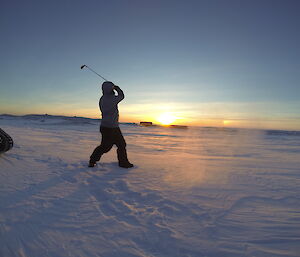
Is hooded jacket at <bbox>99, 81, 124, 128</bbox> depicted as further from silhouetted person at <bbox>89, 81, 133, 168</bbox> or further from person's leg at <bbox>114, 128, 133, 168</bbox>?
person's leg at <bbox>114, 128, 133, 168</bbox>

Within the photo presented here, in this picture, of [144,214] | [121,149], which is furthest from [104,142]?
[144,214]

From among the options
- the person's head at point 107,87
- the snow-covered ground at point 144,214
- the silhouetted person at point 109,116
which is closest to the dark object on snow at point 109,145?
the silhouetted person at point 109,116

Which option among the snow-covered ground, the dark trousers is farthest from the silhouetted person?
the snow-covered ground

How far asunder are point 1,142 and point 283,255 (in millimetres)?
5497

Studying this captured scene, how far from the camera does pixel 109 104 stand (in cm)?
425

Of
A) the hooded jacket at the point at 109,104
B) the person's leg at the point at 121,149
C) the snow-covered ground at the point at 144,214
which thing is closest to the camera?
the snow-covered ground at the point at 144,214

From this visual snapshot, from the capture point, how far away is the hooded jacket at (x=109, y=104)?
425cm

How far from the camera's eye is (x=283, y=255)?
1648 mm

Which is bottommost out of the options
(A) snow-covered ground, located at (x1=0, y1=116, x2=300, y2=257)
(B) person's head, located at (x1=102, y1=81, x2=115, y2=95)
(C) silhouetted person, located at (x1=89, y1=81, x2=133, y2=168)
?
(A) snow-covered ground, located at (x1=0, y1=116, x2=300, y2=257)

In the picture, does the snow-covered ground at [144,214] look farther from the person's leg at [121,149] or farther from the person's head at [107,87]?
the person's head at [107,87]

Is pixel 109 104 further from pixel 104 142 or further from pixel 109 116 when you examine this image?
pixel 104 142

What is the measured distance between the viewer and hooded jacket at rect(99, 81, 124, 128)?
13.9 feet

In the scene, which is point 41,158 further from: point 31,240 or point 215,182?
point 215,182

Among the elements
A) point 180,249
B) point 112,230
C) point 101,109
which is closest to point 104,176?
point 101,109
